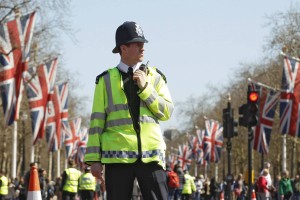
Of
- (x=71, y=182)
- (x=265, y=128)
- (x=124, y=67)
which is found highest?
(x=265, y=128)

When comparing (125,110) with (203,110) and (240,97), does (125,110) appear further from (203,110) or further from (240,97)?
(203,110)

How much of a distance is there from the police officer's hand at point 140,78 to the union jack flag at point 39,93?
111ft

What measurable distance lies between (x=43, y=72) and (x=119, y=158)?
3597 cm

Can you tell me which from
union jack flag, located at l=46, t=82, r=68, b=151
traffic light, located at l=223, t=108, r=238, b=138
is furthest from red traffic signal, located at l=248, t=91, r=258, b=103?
union jack flag, located at l=46, t=82, r=68, b=151

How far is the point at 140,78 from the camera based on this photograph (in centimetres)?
677

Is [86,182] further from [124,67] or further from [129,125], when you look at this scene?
[129,125]

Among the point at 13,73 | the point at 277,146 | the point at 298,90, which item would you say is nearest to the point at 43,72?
the point at 13,73

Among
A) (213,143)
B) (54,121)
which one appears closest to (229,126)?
(54,121)

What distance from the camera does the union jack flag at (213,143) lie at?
237 feet

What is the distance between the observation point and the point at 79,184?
1165 inches

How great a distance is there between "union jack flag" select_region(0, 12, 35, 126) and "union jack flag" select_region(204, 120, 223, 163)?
37.3 metres

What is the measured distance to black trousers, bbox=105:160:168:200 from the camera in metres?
6.80

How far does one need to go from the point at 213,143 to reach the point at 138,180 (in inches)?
2607

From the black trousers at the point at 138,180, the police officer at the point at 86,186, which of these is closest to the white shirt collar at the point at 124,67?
the black trousers at the point at 138,180
